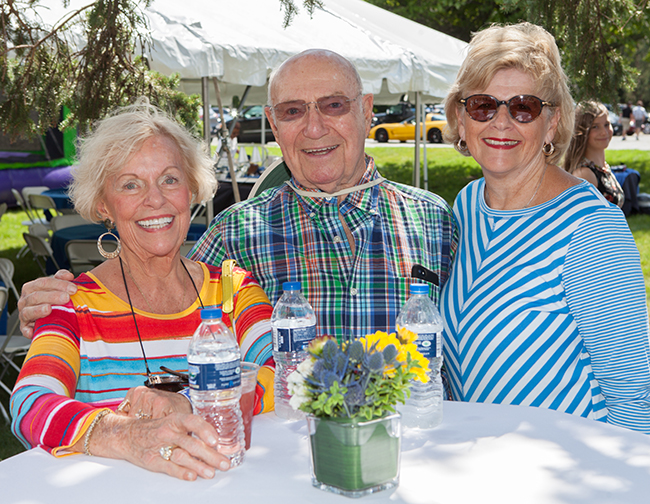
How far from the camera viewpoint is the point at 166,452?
1.54 m

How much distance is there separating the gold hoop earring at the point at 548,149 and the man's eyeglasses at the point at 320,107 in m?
0.82

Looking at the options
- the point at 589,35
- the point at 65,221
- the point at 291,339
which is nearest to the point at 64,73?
the point at 291,339

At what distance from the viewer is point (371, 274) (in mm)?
2551

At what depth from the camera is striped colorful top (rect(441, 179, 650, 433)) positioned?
2066mm

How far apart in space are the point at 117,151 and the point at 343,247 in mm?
952

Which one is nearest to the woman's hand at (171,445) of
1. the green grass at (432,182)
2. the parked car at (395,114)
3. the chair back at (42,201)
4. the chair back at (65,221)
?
the green grass at (432,182)

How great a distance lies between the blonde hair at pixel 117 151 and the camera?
2271 millimetres

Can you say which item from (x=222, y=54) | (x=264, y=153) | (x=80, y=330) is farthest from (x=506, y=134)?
(x=264, y=153)

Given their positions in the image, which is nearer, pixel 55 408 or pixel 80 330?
pixel 55 408

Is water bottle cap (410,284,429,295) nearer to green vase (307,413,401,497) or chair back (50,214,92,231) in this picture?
green vase (307,413,401,497)

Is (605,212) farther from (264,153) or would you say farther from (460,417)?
(264,153)

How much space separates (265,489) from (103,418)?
52cm

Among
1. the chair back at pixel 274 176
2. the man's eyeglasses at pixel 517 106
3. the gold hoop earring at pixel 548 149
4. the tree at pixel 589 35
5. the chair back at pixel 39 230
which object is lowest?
the chair back at pixel 39 230

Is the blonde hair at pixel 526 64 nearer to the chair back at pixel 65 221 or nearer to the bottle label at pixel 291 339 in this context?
the bottle label at pixel 291 339
